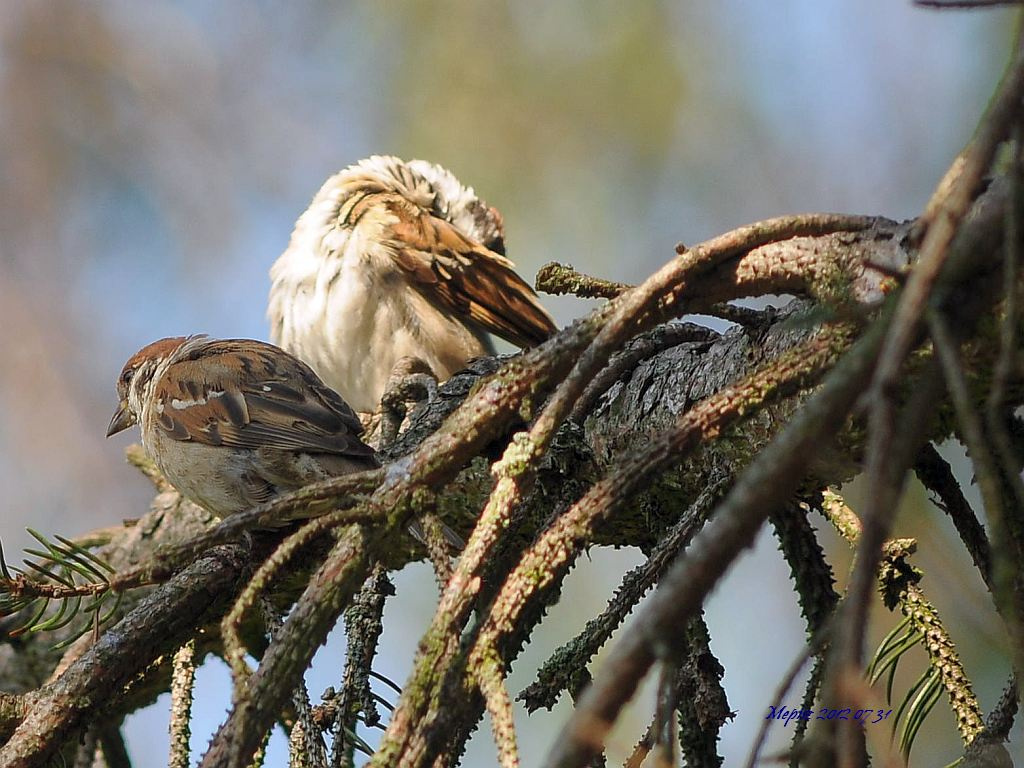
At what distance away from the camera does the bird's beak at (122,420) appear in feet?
→ 15.1

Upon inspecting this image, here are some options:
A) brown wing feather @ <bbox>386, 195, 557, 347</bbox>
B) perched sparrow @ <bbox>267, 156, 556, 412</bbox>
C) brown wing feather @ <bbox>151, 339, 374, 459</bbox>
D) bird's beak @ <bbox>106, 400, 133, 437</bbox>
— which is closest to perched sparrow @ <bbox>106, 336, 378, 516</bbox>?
brown wing feather @ <bbox>151, 339, 374, 459</bbox>

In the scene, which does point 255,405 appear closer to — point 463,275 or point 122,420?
point 122,420

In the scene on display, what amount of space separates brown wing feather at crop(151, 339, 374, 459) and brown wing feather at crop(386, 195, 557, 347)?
1979 mm

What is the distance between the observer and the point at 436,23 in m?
8.09

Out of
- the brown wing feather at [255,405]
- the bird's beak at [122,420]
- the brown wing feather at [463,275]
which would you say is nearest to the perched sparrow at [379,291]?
the brown wing feather at [463,275]

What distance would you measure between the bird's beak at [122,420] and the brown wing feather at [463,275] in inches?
75.9

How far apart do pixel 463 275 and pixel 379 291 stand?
1.73 ft

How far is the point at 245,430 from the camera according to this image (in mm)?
3729

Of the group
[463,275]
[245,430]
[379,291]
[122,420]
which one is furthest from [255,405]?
[463,275]

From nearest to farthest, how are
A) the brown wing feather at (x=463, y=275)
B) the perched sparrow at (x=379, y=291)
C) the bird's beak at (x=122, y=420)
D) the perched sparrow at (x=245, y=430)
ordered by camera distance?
the perched sparrow at (x=245, y=430) → the bird's beak at (x=122, y=420) → the perched sparrow at (x=379, y=291) → the brown wing feather at (x=463, y=275)

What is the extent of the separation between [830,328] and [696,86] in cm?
654

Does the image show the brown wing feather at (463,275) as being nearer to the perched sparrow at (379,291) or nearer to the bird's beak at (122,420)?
the perched sparrow at (379,291)

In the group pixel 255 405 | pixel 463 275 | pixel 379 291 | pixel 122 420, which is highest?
pixel 463 275

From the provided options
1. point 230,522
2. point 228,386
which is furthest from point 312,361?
point 230,522
